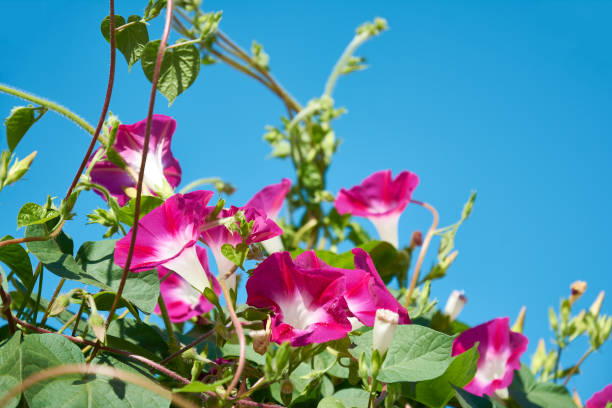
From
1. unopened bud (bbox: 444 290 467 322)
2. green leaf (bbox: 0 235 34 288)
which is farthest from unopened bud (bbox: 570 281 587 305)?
green leaf (bbox: 0 235 34 288)

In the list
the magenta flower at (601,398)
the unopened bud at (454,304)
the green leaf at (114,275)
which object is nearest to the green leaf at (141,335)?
the green leaf at (114,275)

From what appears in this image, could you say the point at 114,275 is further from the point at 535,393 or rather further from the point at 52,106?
the point at 535,393

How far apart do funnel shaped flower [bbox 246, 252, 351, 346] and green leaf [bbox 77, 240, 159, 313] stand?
0.34 ft

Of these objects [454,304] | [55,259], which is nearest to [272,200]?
[454,304]

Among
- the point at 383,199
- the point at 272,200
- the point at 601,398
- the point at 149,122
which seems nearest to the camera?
the point at 149,122

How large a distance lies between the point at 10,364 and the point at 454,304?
0.63m

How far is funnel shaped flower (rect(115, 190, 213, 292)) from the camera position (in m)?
0.54

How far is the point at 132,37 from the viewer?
55 centimetres

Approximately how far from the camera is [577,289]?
3.49 feet

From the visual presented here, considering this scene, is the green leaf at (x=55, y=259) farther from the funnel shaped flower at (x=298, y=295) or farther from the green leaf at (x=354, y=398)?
the green leaf at (x=354, y=398)

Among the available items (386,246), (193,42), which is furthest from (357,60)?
(193,42)

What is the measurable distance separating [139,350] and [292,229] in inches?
31.1

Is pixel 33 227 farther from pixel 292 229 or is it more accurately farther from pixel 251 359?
pixel 292 229

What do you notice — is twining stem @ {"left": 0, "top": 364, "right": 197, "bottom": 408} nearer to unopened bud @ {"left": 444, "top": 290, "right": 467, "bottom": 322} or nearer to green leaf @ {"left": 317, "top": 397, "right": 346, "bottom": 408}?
green leaf @ {"left": 317, "top": 397, "right": 346, "bottom": 408}
